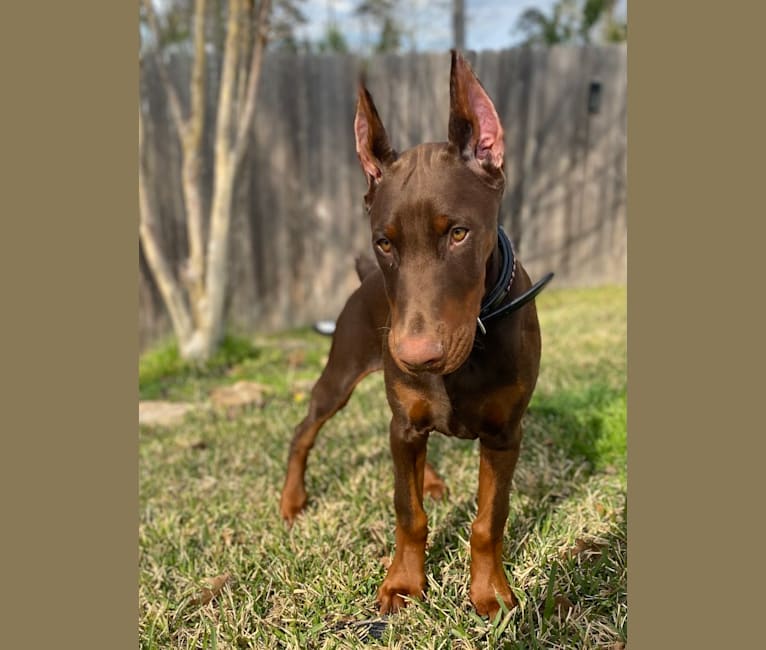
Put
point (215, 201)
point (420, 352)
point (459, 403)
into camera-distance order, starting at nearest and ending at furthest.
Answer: point (420, 352), point (459, 403), point (215, 201)

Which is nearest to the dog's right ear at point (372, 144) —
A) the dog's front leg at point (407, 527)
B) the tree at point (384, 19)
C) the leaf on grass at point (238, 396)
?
the dog's front leg at point (407, 527)

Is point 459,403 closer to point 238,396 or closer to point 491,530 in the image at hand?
point 491,530

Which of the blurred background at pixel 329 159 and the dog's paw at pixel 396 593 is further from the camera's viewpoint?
the blurred background at pixel 329 159

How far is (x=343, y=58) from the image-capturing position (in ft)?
27.6

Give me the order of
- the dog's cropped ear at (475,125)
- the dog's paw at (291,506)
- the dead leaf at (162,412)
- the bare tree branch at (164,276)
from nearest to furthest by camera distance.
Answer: the dog's cropped ear at (475,125) → the dog's paw at (291,506) → the dead leaf at (162,412) → the bare tree branch at (164,276)

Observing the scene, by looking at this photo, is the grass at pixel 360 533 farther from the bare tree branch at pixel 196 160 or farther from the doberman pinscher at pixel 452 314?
the bare tree branch at pixel 196 160

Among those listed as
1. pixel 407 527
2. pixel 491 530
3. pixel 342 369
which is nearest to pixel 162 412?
pixel 342 369

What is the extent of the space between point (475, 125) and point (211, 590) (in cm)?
209

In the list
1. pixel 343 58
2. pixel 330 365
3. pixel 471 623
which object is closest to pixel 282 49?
pixel 343 58

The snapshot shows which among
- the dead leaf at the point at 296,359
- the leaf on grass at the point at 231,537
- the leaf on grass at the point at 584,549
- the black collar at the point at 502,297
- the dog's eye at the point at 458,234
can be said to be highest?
the dog's eye at the point at 458,234

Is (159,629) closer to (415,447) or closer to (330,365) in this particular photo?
(415,447)

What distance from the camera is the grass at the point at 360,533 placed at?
2535 millimetres

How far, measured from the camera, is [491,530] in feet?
8.57

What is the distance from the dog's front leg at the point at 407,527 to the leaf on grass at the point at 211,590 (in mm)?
671
